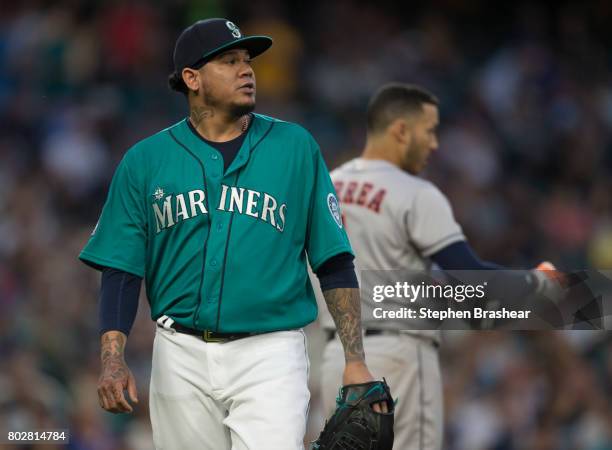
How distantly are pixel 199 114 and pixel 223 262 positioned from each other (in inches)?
24.4

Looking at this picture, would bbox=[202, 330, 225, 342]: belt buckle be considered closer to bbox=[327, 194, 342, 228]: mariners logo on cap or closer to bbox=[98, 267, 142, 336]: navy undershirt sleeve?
bbox=[98, 267, 142, 336]: navy undershirt sleeve

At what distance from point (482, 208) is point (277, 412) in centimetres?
730

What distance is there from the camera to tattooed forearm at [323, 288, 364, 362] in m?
4.15

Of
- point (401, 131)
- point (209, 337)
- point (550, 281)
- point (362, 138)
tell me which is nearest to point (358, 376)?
point (209, 337)

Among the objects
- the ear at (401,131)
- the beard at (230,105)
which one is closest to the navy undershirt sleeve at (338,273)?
the beard at (230,105)

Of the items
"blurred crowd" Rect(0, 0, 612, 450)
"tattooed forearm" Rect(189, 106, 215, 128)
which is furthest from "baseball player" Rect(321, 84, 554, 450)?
"blurred crowd" Rect(0, 0, 612, 450)

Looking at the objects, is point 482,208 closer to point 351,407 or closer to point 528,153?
point 528,153

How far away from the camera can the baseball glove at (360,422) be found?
4012 millimetres

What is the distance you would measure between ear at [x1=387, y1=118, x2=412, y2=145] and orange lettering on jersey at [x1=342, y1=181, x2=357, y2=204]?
1.21 feet

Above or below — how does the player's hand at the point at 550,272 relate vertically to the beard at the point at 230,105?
below

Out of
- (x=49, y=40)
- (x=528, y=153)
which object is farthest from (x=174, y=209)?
(x=49, y=40)

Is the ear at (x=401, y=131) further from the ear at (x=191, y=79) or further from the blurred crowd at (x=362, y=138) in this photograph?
the blurred crowd at (x=362, y=138)

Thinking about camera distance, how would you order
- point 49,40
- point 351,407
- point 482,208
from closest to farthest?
point 351,407, point 482,208, point 49,40

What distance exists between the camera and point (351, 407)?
4027 mm
